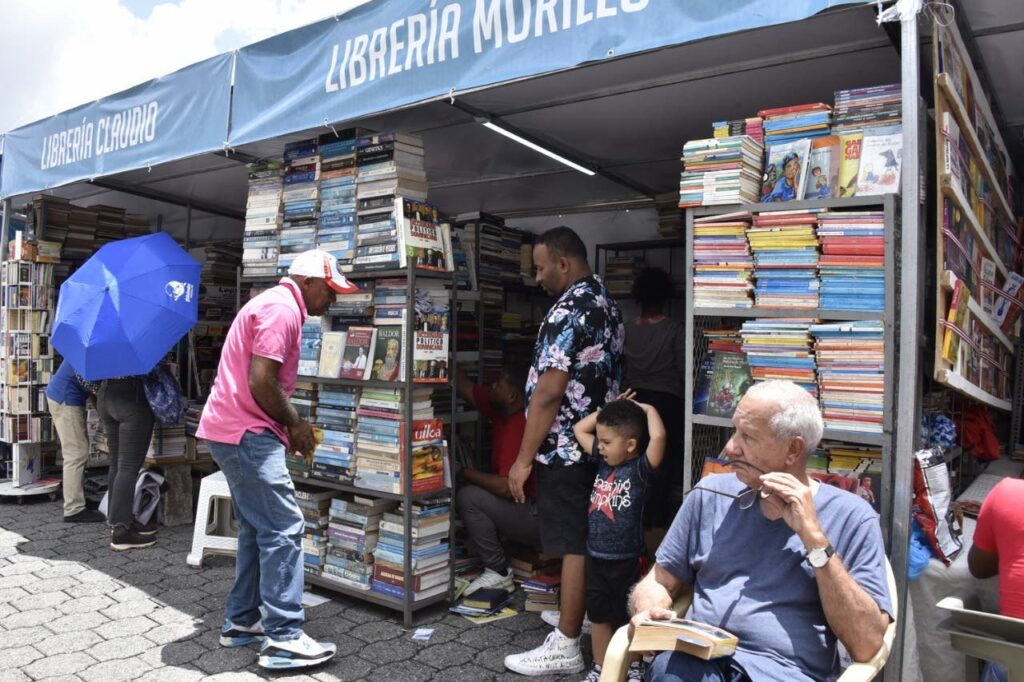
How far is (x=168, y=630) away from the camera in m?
3.66

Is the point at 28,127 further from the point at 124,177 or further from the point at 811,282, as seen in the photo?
the point at 811,282

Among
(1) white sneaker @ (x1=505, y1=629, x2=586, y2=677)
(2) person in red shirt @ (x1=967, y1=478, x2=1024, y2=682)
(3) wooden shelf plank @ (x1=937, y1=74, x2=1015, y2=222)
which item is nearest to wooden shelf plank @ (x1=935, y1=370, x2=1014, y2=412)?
(2) person in red shirt @ (x1=967, y1=478, x2=1024, y2=682)

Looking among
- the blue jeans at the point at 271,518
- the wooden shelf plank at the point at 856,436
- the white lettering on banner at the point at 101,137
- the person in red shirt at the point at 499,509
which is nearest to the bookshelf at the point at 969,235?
the wooden shelf plank at the point at 856,436

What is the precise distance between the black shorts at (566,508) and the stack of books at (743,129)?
161 cm

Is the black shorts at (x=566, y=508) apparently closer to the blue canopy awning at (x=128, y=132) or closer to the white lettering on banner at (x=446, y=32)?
the white lettering on banner at (x=446, y=32)

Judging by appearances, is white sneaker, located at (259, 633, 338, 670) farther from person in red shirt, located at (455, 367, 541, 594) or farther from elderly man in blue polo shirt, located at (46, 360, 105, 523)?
elderly man in blue polo shirt, located at (46, 360, 105, 523)

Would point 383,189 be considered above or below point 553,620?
above

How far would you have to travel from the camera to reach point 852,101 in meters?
2.73

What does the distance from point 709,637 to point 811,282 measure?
1445mm

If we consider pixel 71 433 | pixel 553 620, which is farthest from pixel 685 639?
pixel 71 433

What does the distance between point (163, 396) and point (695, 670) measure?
453cm

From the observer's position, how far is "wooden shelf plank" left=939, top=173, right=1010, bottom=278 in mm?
2477

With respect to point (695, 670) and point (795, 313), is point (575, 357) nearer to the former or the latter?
point (795, 313)

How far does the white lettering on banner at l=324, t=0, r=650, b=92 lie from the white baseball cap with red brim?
922mm
